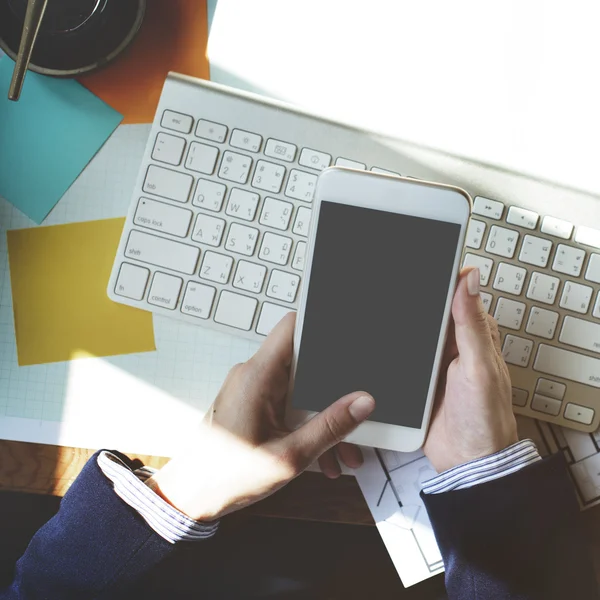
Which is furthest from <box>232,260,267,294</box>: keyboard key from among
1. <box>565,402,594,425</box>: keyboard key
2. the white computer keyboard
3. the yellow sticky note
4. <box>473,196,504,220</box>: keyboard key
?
<box>565,402,594,425</box>: keyboard key

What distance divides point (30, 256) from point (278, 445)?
330 millimetres

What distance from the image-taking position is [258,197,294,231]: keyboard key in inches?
23.5

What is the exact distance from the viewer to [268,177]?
600 mm

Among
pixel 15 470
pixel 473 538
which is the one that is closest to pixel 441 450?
pixel 473 538

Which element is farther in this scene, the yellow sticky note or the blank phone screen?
the yellow sticky note

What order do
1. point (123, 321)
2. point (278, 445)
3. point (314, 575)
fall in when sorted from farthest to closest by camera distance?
point (314, 575)
point (123, 321)
point (278, 445)

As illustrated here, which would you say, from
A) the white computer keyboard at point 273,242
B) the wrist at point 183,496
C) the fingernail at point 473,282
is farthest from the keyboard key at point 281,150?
the wrist at point 183,496

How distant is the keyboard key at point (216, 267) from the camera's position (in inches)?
23.6

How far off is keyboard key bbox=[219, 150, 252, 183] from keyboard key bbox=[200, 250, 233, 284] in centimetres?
8

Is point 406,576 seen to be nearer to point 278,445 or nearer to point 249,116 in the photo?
point 278,445

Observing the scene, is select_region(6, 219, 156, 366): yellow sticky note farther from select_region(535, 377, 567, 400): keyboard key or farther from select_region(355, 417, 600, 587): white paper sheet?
select_region(535, 377, 567, 400): keyboard key

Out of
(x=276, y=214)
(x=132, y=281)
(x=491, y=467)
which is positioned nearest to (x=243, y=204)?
(x=276, y=214)

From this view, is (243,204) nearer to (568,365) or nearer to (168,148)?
(168,148)

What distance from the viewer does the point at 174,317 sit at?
61 centimetres
